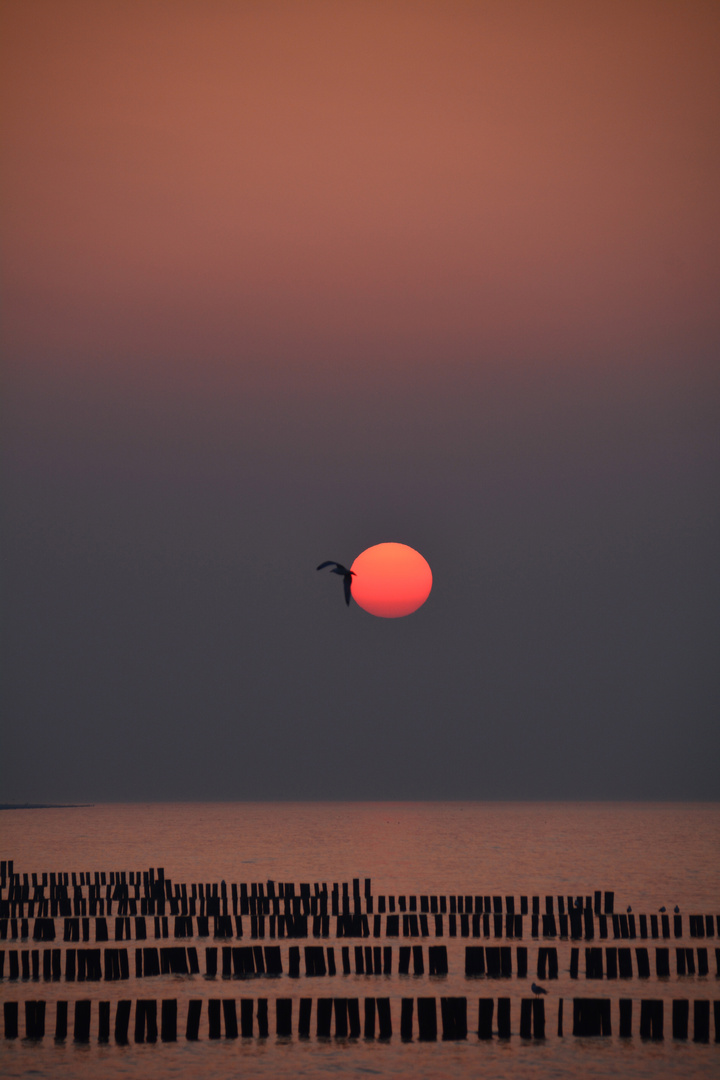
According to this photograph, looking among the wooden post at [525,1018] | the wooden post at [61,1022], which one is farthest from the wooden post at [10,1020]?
the wooden post at [525,1018]

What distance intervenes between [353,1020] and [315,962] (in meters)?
4.90

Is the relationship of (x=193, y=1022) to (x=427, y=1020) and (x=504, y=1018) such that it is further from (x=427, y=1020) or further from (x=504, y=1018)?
(x=504, y=1018)

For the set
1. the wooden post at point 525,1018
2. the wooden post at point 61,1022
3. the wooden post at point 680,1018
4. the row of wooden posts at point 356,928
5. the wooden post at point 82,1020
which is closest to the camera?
the wooden post at point 82,1020

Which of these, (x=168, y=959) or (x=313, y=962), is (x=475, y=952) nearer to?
(x=313, y=962)

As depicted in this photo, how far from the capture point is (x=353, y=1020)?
21188mm

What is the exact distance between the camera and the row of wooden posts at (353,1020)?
20797mm

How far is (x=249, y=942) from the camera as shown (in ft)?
103

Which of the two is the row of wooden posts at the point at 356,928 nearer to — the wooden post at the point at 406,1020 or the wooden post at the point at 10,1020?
the wooden post at the point at 406,1020

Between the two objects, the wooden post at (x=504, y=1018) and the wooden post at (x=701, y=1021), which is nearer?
the wooden post at (x=701, y=1021)

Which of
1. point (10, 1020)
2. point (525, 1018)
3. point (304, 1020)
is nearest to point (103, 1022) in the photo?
point (10, 1020)

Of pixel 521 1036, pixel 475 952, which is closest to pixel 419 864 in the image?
pixel 475 952

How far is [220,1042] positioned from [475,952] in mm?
7214

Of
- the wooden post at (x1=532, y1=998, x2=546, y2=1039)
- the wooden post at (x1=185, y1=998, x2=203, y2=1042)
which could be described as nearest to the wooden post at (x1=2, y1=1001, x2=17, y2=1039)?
the wooden post at (x1=185, y1=998, x2=203, y2=1042)

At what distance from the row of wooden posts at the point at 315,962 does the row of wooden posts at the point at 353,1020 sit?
380 cm
